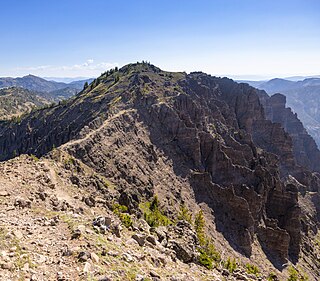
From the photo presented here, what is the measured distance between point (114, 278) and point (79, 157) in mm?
55050

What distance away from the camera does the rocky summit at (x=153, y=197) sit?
1039 inches

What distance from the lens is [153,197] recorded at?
273 ft

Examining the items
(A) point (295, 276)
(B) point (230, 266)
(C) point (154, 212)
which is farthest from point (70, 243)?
(A) point (295, 276)

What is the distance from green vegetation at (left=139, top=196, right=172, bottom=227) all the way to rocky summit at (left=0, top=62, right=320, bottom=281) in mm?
396

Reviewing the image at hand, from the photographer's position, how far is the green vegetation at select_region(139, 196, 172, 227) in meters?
66.5

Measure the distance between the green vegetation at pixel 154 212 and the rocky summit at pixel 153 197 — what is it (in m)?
0.40

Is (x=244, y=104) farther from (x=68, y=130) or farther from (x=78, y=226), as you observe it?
(x=78, y=226)

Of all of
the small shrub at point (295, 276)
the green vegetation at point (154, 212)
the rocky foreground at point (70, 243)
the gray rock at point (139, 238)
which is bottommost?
the small shrub at point (295, 276)

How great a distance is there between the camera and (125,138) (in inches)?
3693

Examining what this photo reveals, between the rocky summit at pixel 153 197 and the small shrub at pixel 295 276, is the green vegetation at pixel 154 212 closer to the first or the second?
the rocky summit at pixel 153 197

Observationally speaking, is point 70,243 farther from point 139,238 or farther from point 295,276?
point 295,276

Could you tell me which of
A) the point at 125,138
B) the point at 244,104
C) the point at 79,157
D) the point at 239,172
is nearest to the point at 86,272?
the point at 79,157

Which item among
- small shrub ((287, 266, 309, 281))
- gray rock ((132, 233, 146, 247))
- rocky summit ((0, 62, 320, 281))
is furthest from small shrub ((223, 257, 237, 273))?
small shrub ((287, 266, 309, 281))

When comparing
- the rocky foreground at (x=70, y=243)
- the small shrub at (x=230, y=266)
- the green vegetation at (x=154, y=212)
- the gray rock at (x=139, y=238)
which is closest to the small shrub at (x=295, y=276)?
the small shrub at (x=230, y=266)
